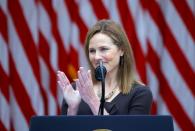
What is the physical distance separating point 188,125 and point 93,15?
Result: 3.58ft

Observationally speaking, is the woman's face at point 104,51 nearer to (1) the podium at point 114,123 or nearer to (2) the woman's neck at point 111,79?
(2) the woman's neck at point 111,79

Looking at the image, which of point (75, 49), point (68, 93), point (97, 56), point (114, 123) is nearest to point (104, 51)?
point (97, 56)

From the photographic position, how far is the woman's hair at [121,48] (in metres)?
2.41

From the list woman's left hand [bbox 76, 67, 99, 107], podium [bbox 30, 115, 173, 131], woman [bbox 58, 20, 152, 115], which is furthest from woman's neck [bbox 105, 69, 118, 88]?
podium [bbox 30, 115, 173, 131]

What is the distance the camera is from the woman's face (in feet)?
7.61

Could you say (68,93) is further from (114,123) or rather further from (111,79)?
(114,123)

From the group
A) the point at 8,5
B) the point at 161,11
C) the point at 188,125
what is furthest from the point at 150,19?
the point at 8,5

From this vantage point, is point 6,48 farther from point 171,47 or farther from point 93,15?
point 171,47

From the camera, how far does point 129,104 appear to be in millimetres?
2330

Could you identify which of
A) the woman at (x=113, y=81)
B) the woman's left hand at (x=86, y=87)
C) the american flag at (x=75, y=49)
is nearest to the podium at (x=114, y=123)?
the woman's left hand at (x=86, y=87)

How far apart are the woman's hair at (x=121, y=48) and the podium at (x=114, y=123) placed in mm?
773

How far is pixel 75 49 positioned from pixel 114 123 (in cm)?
215

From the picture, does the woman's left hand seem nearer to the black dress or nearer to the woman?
the woman

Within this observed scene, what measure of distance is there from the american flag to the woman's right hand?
1.38 metres
